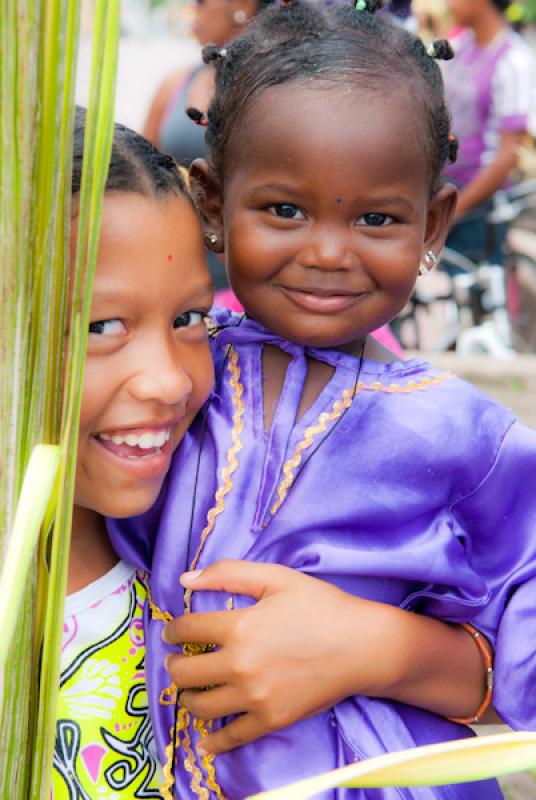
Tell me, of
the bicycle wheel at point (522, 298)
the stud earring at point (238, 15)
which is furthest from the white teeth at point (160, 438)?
the bicycle wheel at point (522, 298)

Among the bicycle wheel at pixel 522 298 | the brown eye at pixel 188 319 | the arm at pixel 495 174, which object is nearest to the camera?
the brown eye at pixel 188 319

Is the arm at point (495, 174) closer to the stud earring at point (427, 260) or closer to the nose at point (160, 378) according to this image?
the stud earring at point (427, 260)

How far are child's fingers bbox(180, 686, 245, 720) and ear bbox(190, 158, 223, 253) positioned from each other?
0.57 meters

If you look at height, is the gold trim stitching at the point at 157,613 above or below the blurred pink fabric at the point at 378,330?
below

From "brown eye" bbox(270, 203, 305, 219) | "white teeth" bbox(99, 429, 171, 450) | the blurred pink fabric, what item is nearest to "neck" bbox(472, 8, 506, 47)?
the blurred pink fabric

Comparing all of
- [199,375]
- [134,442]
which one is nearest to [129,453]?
[134,442]

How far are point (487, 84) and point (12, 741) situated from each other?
451 cm

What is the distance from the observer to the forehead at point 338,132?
1.23 metres

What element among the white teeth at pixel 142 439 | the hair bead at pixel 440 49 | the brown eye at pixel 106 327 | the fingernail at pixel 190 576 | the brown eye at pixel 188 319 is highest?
the hair bead at pixel 440 49

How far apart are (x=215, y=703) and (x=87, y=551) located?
27cm

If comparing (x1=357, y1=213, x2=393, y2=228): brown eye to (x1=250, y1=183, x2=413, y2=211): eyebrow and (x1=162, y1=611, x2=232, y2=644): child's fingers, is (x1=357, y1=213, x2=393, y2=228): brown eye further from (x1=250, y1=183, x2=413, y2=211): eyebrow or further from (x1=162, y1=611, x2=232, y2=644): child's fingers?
(x1=162, y1=611, x2=232, y2=644): child's fingers

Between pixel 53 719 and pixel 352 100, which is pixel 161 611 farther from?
pixel 352 100

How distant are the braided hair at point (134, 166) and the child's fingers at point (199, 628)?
50cm

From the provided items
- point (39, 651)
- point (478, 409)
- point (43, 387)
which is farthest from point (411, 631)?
point (43, 387)
